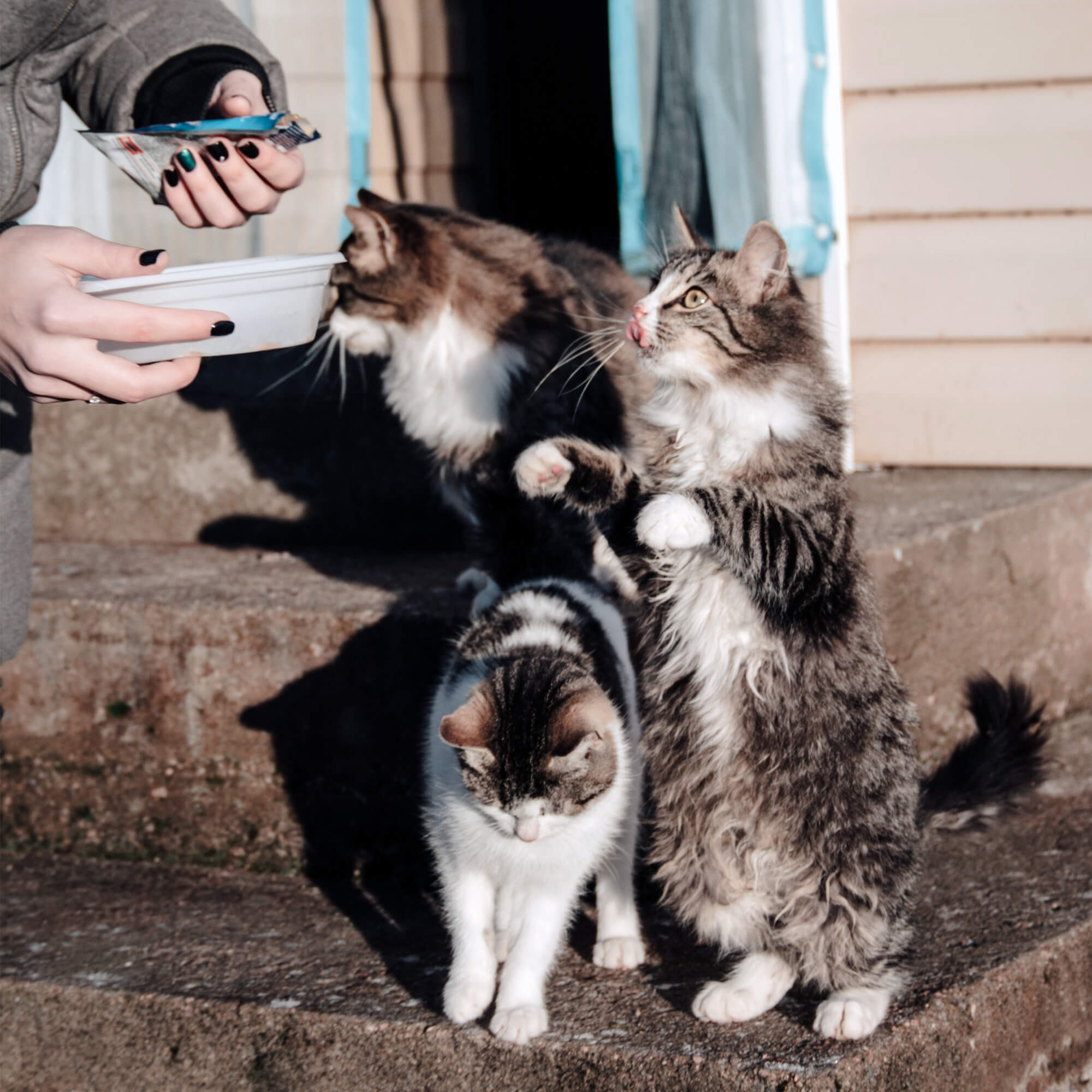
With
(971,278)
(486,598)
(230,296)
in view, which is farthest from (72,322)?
(971,278)

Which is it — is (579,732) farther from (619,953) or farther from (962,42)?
(962,42)

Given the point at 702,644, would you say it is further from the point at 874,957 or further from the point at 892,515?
the point at 892,515

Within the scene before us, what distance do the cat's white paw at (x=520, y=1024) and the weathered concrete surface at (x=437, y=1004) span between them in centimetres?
2

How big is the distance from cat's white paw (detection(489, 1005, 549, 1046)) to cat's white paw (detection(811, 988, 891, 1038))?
429 millimetres

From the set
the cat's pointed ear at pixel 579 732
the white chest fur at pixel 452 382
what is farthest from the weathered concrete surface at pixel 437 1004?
the white chest fur at pixel 452 382

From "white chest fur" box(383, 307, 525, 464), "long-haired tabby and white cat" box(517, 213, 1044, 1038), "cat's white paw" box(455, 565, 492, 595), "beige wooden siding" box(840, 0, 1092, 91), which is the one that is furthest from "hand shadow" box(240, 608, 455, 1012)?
"beige wooden siding" box(840, 0, 1092, 91)

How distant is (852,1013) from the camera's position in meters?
1.84

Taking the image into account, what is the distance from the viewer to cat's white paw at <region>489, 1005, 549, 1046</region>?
1.88m

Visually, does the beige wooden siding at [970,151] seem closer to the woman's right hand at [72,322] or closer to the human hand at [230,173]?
the human hand at [230,173]

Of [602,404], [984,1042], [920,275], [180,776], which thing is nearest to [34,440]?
[180,776]

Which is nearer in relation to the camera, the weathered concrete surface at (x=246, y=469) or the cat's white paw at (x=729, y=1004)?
the cat's white paw at (x=729, y=1004)

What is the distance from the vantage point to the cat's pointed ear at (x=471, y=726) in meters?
1.92

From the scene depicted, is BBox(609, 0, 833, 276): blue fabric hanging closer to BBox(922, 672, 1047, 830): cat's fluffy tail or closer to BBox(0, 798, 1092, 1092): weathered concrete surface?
BBox(922, 672, 1047, 830): cat's fluffy tail

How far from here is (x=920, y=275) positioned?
3.55 metres
